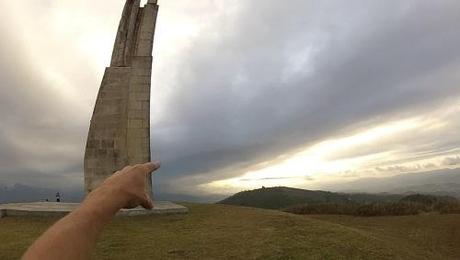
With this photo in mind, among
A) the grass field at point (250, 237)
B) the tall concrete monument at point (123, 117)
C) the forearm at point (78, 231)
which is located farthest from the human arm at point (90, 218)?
the tall concrete monument at point (123, 117)

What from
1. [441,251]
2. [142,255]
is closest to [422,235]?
[441,251]

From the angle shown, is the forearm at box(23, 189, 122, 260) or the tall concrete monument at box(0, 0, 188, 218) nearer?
the forearm at box(23, 189, 122, 260)

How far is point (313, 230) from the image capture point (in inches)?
573

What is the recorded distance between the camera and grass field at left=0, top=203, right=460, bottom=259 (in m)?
12.3

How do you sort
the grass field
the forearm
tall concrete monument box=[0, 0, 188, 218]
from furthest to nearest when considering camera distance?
tall concrete monument box=[0, 0, 188, 218] → the grass field → the forearm

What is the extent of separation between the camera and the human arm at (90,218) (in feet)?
10.3

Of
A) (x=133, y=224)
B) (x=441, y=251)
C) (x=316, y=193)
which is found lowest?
(x=441, y=251)

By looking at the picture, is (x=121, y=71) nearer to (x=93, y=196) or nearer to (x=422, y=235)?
(x=422, y=235)

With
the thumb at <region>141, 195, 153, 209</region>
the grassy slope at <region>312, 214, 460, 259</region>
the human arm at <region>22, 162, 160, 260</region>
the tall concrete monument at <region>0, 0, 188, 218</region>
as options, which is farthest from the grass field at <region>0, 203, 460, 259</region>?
the human arm at <region>22, 162, 160, 260</region>

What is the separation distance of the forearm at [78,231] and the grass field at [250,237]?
27.9 feet

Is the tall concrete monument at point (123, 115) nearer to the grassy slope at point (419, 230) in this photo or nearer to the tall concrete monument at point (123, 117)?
the tall concrete monument at point (123, 117)

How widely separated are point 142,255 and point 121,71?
906 cm

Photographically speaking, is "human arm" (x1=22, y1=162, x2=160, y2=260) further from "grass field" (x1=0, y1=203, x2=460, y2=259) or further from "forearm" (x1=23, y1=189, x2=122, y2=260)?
"grass field" (x1=0, y1=203, x2=460, y2=259)

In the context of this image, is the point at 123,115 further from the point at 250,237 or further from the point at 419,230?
the point at 419,230
